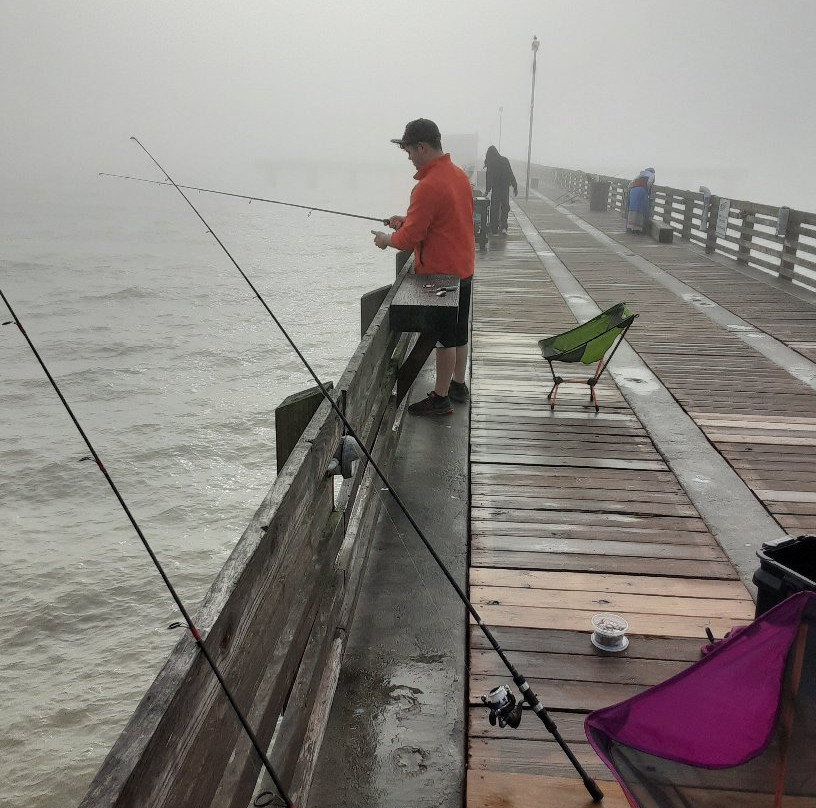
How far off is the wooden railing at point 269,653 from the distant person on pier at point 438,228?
1833 millimetres

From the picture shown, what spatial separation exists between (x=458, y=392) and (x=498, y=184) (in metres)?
11.7

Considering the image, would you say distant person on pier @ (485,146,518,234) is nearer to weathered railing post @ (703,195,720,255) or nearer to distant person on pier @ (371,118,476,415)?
weathered railing post @ (703,195,720,255)

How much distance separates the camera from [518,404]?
21.8 ft

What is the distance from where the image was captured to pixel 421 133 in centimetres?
539

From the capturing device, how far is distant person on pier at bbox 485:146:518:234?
16578 mm

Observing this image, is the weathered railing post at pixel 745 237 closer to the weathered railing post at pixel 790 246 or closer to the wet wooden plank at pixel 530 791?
the weathered railing post at pixel 790 246

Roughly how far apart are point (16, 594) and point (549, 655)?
7965 mm

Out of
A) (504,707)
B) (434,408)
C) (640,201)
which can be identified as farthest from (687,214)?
(504,707)

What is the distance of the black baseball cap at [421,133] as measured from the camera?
17.7ft

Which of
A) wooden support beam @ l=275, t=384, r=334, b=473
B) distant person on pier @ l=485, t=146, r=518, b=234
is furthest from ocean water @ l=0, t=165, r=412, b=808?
distant person on pier @ l=485, t=146, r=518, b=234

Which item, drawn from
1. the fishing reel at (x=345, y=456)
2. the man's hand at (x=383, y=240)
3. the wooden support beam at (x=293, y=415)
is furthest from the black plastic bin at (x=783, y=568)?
the man's hand at (x=383, y=240)

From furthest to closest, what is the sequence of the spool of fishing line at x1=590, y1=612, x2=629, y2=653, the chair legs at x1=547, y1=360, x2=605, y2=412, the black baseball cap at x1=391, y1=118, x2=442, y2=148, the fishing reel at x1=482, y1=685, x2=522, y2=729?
the chair legs at x1=547, y1=360, x2=605, y2=412
the black baseball cap at x1=391, y1=118, x2=442, y2=148
the spool of fishing line at x1=590, y1=612, x2=629, y2=653
the fishing reel at x1=482, y1=685, x2=522, y2=729

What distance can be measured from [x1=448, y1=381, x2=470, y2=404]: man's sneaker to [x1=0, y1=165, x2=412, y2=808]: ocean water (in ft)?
9.57

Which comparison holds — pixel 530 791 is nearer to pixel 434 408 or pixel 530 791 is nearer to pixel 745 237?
pixel 434 408
